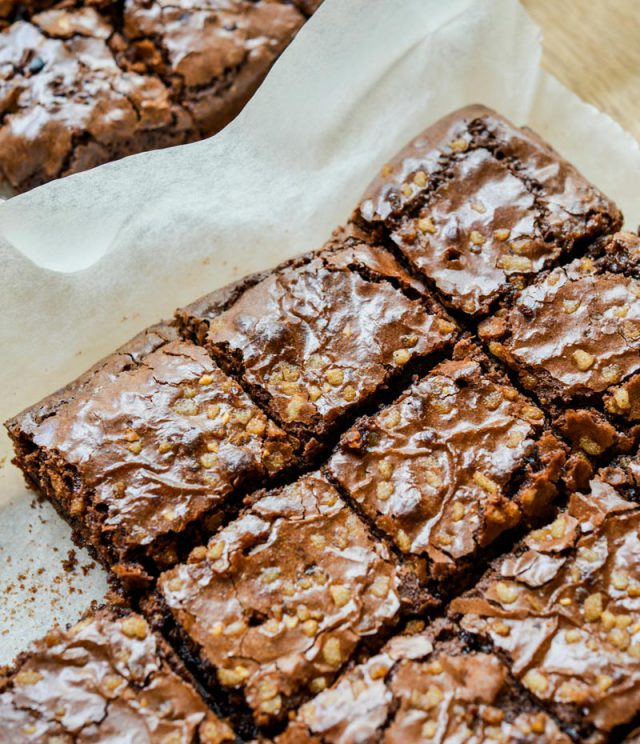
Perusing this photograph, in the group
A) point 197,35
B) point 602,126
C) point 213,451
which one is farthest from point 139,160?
point 602,126

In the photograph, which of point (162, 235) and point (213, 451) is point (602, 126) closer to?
point (162, 235)

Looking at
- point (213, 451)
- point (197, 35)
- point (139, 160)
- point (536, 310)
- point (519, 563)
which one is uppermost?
point (197, 35)

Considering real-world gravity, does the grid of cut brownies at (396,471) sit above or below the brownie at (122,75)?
below

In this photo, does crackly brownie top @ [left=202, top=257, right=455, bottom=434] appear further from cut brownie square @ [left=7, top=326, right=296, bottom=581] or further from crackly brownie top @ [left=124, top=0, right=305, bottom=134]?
crackly brownie top @ [left=124, top=0, right=305, bottom=134]

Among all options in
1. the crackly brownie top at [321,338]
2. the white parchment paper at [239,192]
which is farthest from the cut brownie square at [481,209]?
the white parchment paper at [239,192]

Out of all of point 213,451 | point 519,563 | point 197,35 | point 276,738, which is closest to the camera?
point 276,738

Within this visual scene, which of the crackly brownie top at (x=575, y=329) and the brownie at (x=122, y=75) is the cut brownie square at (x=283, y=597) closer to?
the crackly brownie top at (x=575, y=329)

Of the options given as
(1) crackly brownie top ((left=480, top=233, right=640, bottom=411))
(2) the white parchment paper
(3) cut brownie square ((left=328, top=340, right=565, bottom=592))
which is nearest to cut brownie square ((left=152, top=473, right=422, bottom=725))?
(3) cut brownie square ((left=328, top=340, right=565, bottom=592))
